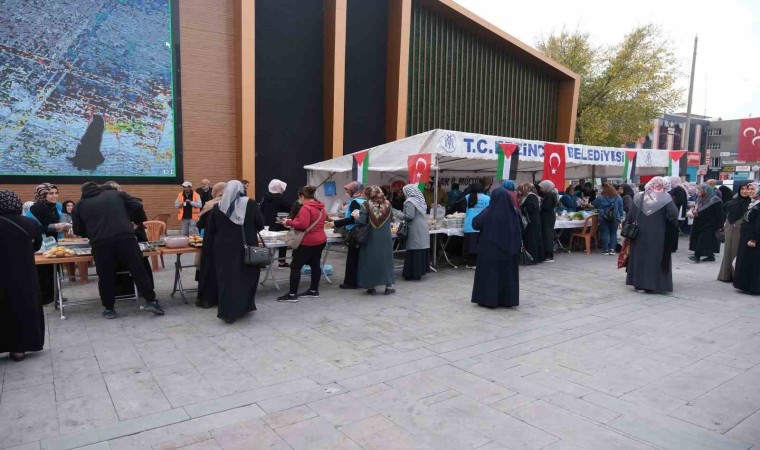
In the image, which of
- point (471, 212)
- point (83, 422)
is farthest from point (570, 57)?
point (83, 422)

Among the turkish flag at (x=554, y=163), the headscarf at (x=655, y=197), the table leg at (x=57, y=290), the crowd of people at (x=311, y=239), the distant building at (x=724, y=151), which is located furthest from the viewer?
the distant building at (x=724, y=151)

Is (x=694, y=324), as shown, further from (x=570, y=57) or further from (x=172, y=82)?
(x=570, y=57)

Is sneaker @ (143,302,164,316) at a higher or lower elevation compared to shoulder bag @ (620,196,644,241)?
lower

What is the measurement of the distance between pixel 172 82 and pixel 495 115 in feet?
37.4

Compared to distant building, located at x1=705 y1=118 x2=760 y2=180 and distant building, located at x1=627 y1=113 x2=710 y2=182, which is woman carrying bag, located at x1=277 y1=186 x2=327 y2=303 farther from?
distant building, located at x1=627 y1=113 x2=710 y2=182

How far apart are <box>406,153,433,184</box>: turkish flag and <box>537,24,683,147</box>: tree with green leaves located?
1823 cm

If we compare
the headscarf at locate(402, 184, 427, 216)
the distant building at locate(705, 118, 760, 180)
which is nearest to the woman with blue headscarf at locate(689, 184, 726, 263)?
the headscarf at locate(402, 184, 427, 216)

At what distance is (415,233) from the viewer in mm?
8008

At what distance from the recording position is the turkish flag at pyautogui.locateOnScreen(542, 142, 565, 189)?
9.84m

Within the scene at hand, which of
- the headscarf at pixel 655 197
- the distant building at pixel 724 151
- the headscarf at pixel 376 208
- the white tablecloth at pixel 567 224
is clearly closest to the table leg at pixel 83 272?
the headscarf at pixel 376 208

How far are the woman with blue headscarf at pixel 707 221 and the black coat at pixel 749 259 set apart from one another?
9.27 ft

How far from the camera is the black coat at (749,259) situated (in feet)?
23.7

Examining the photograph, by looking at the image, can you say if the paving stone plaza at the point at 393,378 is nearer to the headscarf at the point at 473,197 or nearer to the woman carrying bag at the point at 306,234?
the woman carrying bag at the point at 306,234

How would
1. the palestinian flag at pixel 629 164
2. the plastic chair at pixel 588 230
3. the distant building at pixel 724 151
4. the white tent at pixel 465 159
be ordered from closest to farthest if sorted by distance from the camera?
the white tent at pixel 465 159 < the plastic chair at pixel 588 230 < the palestinian flag at pixel 629 164 < the distant building at pixel 724 151
